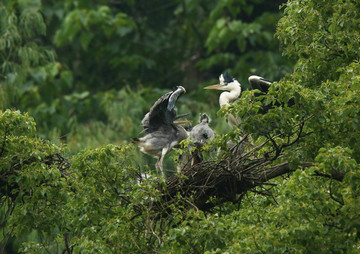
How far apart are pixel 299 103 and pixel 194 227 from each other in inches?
41.9

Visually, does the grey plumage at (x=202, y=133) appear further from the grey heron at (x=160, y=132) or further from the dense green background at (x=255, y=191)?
the dense green background at (x=255, y=191)

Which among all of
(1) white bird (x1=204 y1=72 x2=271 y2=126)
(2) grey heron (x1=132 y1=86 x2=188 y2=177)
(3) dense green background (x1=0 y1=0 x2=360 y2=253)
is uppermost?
(3) dense green background (x1=0 y1=0 x2=360 y2=253)

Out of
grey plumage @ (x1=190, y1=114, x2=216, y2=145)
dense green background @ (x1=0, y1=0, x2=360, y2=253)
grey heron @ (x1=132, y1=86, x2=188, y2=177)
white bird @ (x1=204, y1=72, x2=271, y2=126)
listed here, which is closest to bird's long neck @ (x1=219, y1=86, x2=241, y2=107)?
white bird @ (x1=204, y1=72, x2=271, y2=126)

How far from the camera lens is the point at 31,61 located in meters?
12.5

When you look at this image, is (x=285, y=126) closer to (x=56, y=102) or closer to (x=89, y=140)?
(x=89, y=140)

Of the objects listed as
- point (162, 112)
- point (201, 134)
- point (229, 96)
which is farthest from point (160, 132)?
point (229, 96)

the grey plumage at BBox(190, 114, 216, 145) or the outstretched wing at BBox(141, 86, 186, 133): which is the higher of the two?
the outstretched wing at BBox(141, 86, 186, 133)

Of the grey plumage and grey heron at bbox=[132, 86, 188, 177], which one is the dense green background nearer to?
grey heron at bbox=[132, 86, 188, 177]

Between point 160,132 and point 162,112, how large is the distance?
1.01 feet

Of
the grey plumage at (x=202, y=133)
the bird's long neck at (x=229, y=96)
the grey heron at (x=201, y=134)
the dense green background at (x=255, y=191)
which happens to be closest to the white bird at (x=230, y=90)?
the bird's long neck at (x=229, y=96)

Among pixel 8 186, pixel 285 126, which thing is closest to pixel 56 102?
pixel 8 186

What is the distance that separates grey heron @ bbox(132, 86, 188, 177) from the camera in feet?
27.6

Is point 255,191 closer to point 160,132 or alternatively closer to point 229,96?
point 160,132

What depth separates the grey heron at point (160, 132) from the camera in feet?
27.6
